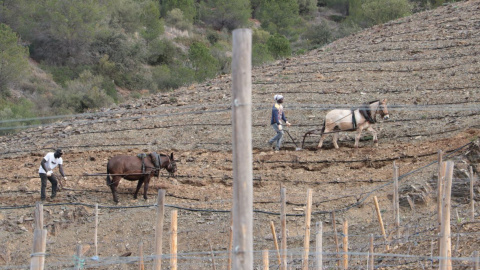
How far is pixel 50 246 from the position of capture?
15188 millimetres

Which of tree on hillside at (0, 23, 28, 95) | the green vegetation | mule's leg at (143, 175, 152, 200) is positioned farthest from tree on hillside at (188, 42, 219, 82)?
mule's leg at (143, 175, 152, 200)

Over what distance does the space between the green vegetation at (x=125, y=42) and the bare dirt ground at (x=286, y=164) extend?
1060 cm

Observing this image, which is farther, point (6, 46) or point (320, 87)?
point (6, 46)

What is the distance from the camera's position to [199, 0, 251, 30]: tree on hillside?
56.8 meters

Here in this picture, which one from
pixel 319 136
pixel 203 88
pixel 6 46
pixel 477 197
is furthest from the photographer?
pixel 6 46

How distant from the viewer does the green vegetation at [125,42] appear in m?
38.7

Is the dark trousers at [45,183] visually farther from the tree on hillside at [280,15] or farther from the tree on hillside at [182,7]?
the tree on hillside at [280,15]

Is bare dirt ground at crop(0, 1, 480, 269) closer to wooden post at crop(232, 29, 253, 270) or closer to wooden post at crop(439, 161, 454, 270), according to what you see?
wooden post at crop(439, 161, 454, 270)

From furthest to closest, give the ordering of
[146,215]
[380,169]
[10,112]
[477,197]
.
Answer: [10,112] < [380,169] < [146,215] < [477,197]

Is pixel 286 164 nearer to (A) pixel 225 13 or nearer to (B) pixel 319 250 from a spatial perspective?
(B) pixel 319 250

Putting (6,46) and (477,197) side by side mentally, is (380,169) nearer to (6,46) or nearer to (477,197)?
(477,197)

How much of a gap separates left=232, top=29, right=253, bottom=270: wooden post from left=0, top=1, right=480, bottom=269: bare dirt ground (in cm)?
397

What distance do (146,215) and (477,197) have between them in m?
7.18

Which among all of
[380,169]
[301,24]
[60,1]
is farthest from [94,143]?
[301,24]
